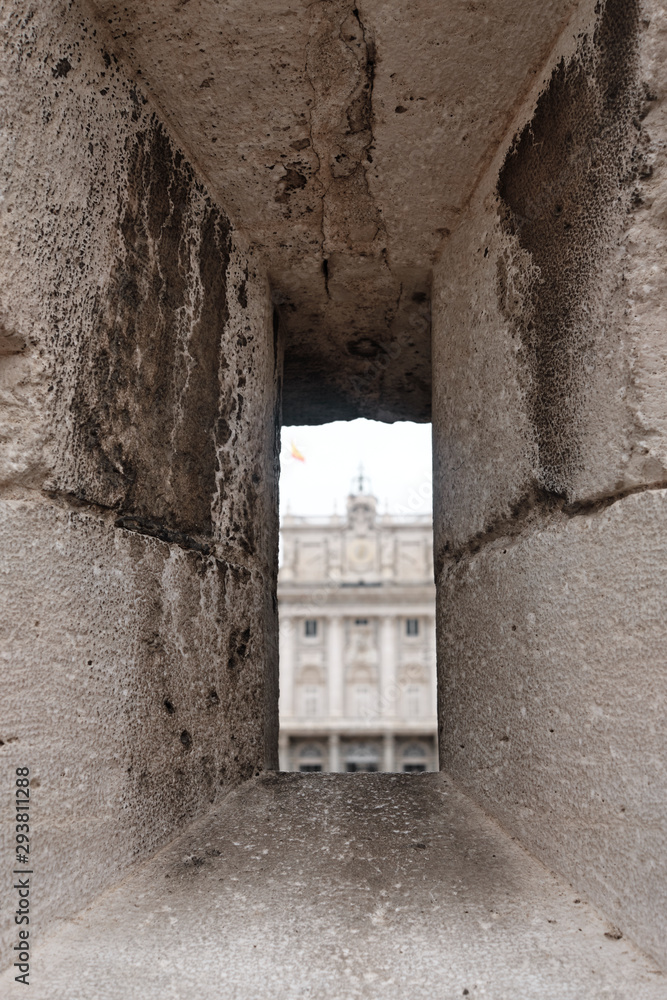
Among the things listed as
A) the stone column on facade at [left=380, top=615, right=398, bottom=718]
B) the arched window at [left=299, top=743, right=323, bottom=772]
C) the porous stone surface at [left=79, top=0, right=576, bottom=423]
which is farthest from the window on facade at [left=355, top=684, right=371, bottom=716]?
the porous stone surface at [left=79, top=0, right=576, bottom=423]

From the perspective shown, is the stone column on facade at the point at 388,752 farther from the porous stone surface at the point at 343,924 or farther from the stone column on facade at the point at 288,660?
the porous stone surface at the point at 343,924

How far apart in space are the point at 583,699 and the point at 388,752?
3095cm

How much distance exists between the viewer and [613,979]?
974 millimetres

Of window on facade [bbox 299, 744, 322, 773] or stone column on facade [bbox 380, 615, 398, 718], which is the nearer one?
window on facade [bbox 299, 744, 322, 773]

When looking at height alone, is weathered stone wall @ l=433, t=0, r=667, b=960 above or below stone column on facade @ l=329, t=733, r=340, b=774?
above

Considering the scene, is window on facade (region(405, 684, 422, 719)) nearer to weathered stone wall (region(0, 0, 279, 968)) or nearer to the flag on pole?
the flag on pole

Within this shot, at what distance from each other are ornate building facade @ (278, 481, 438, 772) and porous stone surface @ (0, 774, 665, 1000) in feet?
97.5

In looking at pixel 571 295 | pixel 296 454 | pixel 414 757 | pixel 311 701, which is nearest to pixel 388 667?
pixel 311 701

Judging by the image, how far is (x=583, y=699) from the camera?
1.14 meters

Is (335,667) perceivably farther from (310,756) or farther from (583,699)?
(583,699)

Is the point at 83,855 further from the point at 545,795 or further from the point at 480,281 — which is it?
the point at 480,281

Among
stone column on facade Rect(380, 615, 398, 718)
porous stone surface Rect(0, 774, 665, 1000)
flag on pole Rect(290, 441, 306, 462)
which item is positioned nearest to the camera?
porous stone surface Rect(0, 774, 665, 1000)

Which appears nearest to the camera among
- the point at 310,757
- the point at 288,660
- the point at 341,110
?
the point at 341,110

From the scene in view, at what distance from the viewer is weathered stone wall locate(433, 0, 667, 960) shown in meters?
1.05
